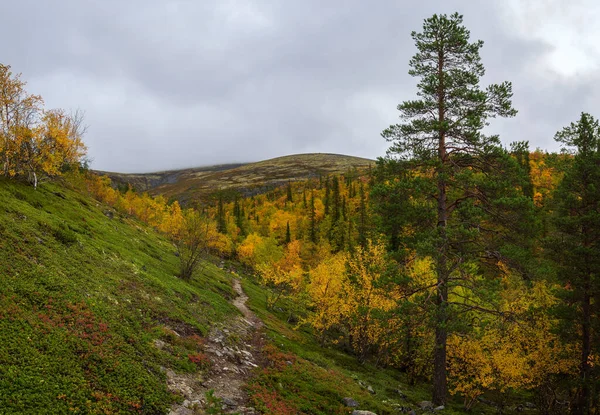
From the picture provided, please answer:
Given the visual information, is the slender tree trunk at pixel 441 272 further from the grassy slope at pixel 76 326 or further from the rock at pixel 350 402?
the grassy slope at pixel 76 326

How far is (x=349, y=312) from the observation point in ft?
96.4

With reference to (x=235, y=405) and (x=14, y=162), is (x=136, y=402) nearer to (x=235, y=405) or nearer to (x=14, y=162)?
(x=235, y=405)

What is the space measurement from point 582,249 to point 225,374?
2250 cm

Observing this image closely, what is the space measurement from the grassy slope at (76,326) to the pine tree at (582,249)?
77.2 feet

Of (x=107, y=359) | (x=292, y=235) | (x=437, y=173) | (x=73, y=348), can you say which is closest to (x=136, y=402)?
(x=107, y=359)

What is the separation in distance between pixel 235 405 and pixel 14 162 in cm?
2727

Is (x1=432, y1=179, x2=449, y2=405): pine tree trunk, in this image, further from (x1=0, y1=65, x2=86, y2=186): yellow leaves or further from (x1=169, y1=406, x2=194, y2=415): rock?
(x1=0, y1=65, x2=86, y2=186): yellow leaves

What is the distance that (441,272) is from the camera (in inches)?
707

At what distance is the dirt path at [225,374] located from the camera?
39.9 feet

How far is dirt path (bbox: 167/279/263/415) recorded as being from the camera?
12172mm

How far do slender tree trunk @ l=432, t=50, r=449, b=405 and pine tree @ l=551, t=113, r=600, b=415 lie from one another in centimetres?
930

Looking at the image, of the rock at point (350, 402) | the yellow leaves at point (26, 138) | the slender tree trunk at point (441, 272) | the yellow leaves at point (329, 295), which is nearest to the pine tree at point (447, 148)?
the slender tree trunk at point (441, 272)

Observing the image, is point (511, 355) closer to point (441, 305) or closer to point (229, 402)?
point (441, 305)

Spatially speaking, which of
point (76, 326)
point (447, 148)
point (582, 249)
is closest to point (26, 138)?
point (76, 326)
